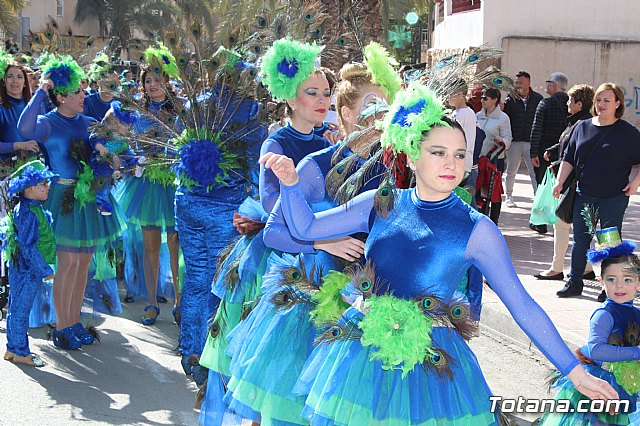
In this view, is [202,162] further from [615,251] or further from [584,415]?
[584,415]

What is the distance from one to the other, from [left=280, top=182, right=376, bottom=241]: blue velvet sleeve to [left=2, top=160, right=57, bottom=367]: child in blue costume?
374 centimetres

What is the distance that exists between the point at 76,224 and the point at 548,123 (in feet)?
25.3

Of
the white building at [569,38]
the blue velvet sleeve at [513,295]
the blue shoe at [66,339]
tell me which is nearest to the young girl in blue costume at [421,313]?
the blue velvet sleeve at [513,295]

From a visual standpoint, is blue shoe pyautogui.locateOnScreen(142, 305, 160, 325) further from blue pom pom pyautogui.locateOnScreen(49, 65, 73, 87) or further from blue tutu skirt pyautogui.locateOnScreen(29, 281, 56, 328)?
blue pom pom pyautogui.locateOnScreen(49, 65, 73, 87)

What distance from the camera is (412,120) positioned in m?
3.83

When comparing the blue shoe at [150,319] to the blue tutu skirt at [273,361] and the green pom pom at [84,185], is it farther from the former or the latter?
the blue tutu skirt at [273,361]

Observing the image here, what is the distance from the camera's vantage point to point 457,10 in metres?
24.9

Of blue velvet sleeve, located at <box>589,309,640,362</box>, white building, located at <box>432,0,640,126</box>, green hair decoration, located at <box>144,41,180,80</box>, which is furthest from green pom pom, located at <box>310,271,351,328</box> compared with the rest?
white building, located at <box>432,0,640,126</box>

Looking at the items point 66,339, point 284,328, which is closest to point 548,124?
point 66,339

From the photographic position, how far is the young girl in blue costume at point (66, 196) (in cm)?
775

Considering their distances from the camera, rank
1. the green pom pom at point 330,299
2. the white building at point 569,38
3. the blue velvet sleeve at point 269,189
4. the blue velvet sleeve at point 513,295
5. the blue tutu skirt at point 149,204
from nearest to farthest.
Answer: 1. the blue velvet sleeve at point 513,295
2. the green pom pom at point 330,299
3. the blue velvet sleeve at point 269,189
4. the blue tutu skirt at point 149,204
5. the white building at point 569,38

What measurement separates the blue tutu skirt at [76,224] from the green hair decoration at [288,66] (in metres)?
2.84

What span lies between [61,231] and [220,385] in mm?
2789

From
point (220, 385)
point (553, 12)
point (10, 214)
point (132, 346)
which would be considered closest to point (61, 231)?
point (10, 214)
